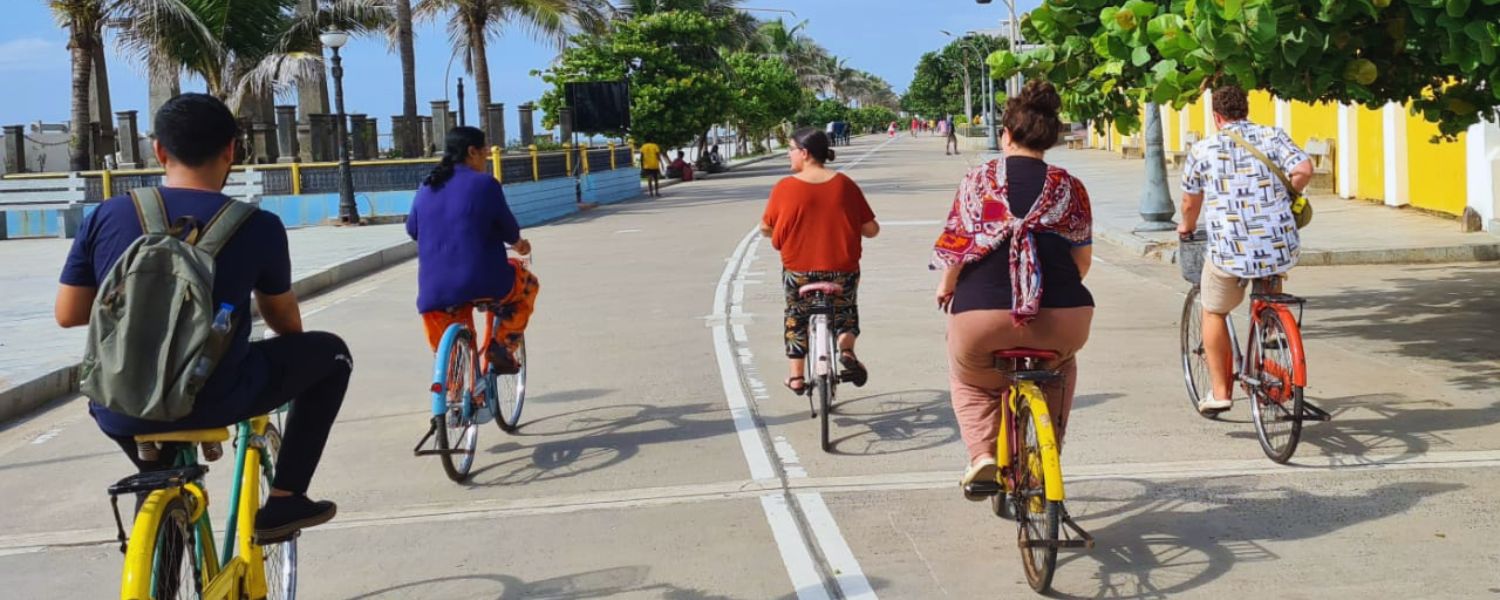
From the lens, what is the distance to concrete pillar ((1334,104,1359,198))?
80.3ft

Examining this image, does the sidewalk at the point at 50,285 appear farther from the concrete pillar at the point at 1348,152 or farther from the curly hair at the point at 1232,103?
the concrete pillar at the point at 1348,152

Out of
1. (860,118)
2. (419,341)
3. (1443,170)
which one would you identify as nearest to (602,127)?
(1443,170)

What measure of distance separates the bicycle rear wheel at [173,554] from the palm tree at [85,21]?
1131 inches

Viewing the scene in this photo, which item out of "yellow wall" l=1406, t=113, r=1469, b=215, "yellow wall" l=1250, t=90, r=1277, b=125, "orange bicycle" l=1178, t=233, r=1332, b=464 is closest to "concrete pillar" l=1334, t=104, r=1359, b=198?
"yellow wall" l=1406, t=113, r=1469, b=215

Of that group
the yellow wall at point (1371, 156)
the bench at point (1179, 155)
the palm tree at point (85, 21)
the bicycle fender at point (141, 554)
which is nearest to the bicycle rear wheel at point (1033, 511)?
the bicycle fender at point (141, 554)

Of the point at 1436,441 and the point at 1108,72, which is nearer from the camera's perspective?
the point at 1436,441

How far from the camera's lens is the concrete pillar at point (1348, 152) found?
2447cm

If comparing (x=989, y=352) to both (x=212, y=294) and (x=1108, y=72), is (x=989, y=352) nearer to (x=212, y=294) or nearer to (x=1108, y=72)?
(x=212, y=294)

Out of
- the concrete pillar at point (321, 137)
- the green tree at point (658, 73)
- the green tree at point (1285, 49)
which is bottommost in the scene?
the green tree at point (1285, 49)

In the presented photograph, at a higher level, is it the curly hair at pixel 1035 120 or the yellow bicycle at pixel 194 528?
the curly hair at pixel 1035 120

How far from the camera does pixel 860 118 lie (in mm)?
157750

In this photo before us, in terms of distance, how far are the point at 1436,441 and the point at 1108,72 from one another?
9.10 ft

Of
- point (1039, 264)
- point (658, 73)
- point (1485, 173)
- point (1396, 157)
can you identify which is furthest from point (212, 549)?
point (658, 73)

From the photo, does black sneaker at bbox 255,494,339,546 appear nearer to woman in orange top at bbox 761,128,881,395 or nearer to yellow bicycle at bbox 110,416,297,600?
yellow bicycle at bbox 110,416,297,600
